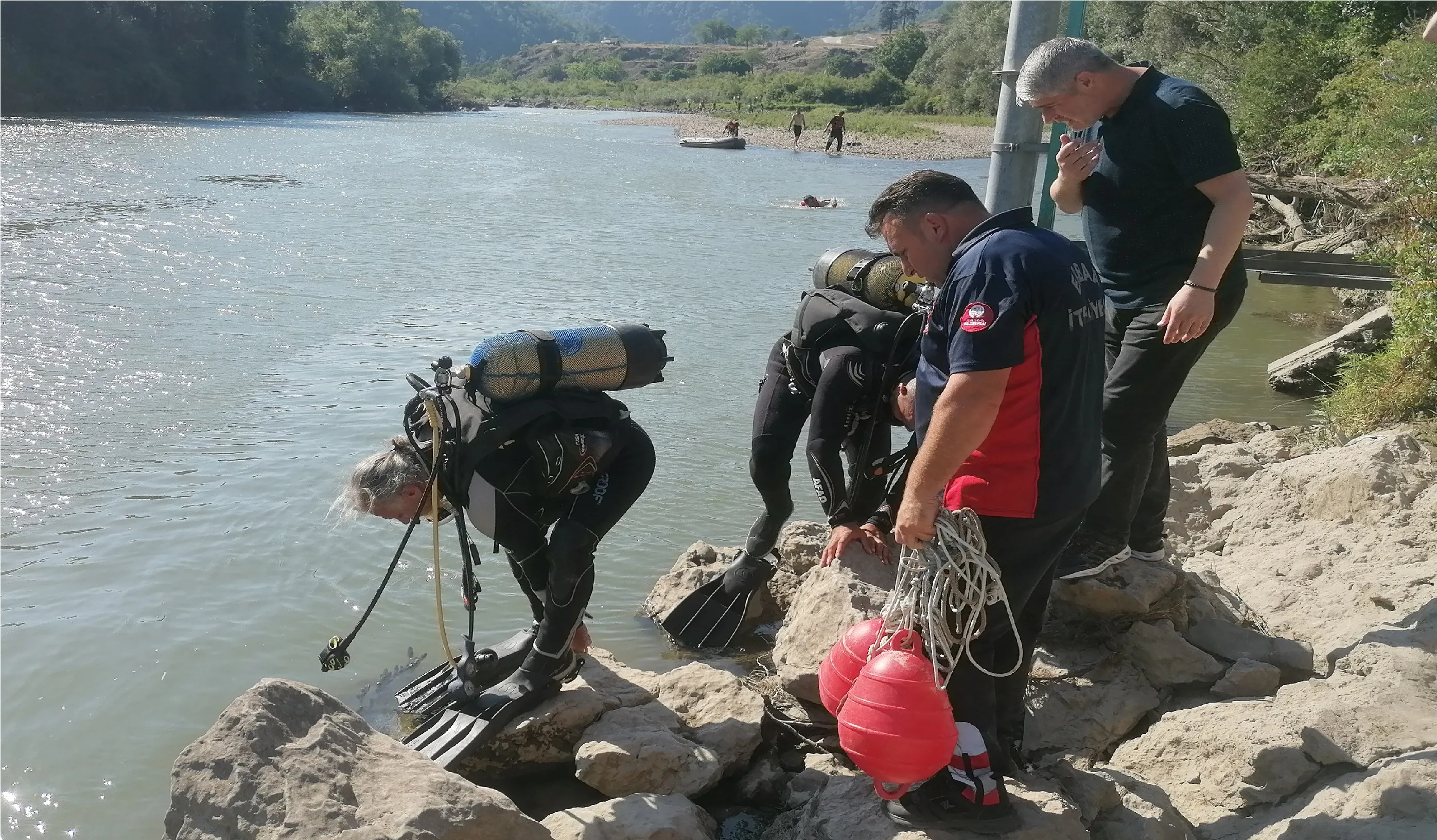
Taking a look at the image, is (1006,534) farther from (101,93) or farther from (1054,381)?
(101,93)

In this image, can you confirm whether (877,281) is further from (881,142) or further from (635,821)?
(881,142)

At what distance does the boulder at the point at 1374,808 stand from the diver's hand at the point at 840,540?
157cm

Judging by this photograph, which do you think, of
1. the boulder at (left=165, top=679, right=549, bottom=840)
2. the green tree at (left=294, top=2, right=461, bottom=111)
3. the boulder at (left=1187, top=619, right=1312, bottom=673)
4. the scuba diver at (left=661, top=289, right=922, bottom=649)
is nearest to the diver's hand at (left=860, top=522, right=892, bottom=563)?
the scuba diver at (left=661, top=289, right=922, bottom=649)

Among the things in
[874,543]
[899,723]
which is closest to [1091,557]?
[874,543]

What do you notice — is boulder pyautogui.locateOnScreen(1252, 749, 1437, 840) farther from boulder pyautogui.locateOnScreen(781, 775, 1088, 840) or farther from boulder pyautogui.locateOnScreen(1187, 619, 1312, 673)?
boulder pyautogui.locateOnScreen(1187, 619, 1312, 673)

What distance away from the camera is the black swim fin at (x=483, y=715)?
3.46 m

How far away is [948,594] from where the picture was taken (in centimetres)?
271

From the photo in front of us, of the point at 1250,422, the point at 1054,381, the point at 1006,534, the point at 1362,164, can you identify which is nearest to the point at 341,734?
the point at 1006,534

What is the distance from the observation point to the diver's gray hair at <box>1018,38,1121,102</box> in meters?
3.31

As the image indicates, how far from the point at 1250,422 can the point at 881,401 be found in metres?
4.47

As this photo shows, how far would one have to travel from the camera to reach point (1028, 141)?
4250mm

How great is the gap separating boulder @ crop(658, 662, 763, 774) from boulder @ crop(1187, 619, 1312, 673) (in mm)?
1513

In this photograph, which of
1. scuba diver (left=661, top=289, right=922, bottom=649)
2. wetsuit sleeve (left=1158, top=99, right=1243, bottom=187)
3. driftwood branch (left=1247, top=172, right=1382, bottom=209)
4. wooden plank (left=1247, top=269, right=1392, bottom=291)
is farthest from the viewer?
driftwood branch (left=1247, top=172, right=1382, bottom=209)

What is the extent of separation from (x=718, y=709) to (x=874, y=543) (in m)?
0.81
